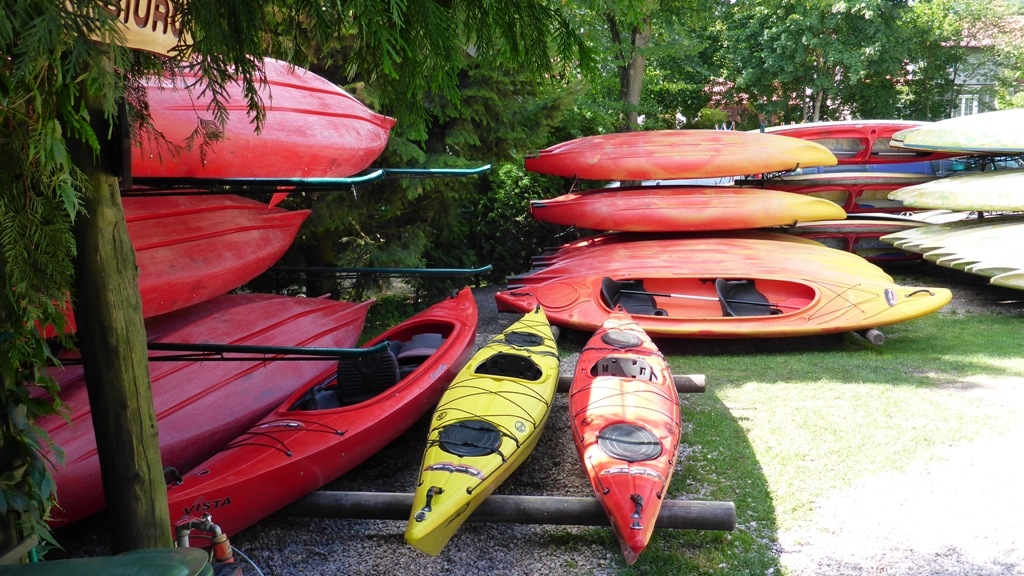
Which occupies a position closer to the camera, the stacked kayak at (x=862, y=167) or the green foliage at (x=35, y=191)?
the green foliage at (x=35, y=191)

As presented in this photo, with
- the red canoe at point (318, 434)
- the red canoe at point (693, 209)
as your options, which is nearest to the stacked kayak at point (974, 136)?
the red canoe at point (693, 209)

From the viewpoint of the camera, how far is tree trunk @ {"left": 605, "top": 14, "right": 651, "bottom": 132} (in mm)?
11164

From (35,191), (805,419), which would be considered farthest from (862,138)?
(35,191)

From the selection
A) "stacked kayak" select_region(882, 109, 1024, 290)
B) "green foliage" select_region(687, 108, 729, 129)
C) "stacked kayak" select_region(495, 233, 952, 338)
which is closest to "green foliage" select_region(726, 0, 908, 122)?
"green foliage" select_region(687, 108, 729, 129)

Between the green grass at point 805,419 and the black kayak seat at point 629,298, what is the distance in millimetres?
382

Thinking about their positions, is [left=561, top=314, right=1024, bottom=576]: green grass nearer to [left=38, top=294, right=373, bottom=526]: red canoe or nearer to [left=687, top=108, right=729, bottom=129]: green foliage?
[left=38, top=294, right=373, bottom=526]: red canoe

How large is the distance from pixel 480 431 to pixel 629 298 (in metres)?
4.25

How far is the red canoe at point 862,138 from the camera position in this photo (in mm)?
11312

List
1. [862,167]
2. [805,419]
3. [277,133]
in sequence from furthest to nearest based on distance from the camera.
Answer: [862,167]
[805,419]
[277,133]

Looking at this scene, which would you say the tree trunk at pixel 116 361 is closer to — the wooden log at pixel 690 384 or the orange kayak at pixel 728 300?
the wooden log at pixel 690 384

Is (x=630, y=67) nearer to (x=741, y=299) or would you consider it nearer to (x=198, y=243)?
(x=741, y=299)

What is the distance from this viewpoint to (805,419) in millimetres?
5312

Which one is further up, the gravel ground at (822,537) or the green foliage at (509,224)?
the green foliage at (509,224)

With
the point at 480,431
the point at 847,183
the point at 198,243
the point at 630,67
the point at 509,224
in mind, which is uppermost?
the point at 630,67
